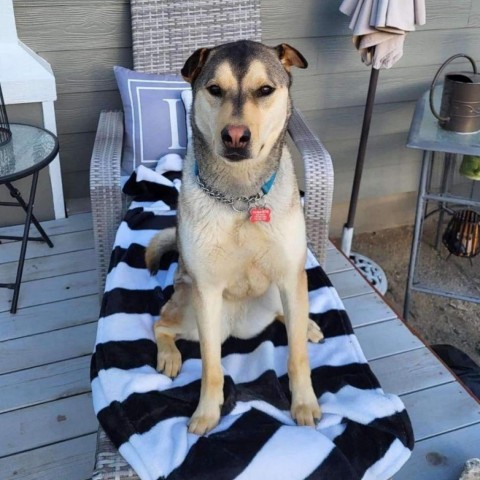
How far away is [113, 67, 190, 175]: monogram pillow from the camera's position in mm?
2852

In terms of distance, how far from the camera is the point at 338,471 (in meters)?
1.51

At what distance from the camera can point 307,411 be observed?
5.59ft

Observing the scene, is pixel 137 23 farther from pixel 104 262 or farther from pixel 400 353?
pixel 400 353

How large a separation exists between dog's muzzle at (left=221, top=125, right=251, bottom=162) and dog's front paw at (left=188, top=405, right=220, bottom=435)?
0.75m

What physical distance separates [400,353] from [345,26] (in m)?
1.99

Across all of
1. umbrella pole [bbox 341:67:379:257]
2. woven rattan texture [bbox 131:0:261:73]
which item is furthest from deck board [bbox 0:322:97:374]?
umbrella pole [bbox 341:67:379:257]

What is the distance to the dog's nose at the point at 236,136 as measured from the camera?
146 centimetres

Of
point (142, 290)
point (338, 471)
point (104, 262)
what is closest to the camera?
point (338, 471)

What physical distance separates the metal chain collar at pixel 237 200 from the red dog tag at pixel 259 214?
2 centimetres

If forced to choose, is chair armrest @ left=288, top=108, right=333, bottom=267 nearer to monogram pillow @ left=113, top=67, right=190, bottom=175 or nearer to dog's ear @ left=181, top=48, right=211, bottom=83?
monogram pillow @ left=113, top=67, right=190, bottom=175

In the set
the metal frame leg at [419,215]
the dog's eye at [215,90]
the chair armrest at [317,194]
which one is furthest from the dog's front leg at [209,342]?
the metal frame leg at [419,215]

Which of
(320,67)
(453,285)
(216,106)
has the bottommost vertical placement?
(453,285)

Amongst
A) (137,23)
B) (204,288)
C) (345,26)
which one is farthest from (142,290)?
(345,26)

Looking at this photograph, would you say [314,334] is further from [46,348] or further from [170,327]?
[46,348]
